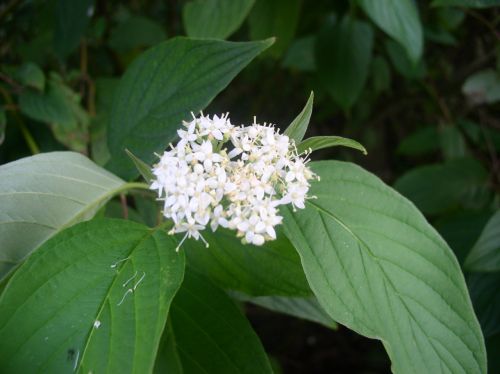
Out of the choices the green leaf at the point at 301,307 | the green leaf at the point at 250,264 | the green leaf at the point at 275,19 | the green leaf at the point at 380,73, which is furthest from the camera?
the green leaf at the point at 380,73

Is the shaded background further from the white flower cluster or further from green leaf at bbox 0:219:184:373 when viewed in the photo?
green leaf at bbox 0:219:184:373

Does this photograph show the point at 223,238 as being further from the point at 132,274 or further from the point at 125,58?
the point at 125,58

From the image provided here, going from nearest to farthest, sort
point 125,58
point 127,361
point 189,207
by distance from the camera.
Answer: point 127,361 → point 189,207 → point 125,58

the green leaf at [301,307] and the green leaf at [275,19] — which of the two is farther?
the green leaf at [275,19]

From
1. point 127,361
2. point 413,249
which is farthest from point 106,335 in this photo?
point 413,249

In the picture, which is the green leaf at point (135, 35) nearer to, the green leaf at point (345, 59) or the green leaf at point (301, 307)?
the green leaf at point (345, 59)

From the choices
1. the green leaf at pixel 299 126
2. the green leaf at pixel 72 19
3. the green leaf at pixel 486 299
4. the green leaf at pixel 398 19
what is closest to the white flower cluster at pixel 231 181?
the green leaf at pixel 299 126
